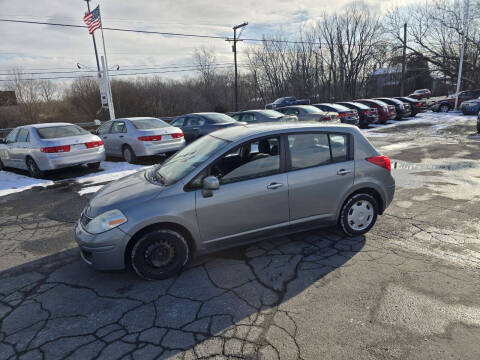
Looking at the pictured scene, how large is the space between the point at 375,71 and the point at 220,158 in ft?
166

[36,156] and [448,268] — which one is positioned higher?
[36,156]

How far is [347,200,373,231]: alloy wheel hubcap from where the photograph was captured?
422cm

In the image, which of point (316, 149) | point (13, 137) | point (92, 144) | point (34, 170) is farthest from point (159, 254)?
point (13, 137)

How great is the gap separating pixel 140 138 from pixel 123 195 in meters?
6.61

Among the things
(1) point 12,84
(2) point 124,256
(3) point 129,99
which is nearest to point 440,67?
(3) point 129,99

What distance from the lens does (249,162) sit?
3725mm

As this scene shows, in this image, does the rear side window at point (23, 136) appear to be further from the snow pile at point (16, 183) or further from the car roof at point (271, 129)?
the car roof at point (271, 129)

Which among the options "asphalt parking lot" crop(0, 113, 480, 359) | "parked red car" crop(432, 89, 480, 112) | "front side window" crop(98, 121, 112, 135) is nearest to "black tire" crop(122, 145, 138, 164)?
"front side window" crop(98, 121, 112, 135)

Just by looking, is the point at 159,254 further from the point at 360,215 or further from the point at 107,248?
the point at 360,215

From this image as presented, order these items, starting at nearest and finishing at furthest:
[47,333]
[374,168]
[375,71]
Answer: [47,333] < [374,168] < [375,71]

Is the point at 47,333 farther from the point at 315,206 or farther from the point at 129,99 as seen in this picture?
the point at 129,99

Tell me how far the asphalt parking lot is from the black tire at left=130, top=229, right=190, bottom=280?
117 mm

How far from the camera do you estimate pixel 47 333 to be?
2676 mm

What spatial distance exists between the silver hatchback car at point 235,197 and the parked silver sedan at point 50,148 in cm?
531
